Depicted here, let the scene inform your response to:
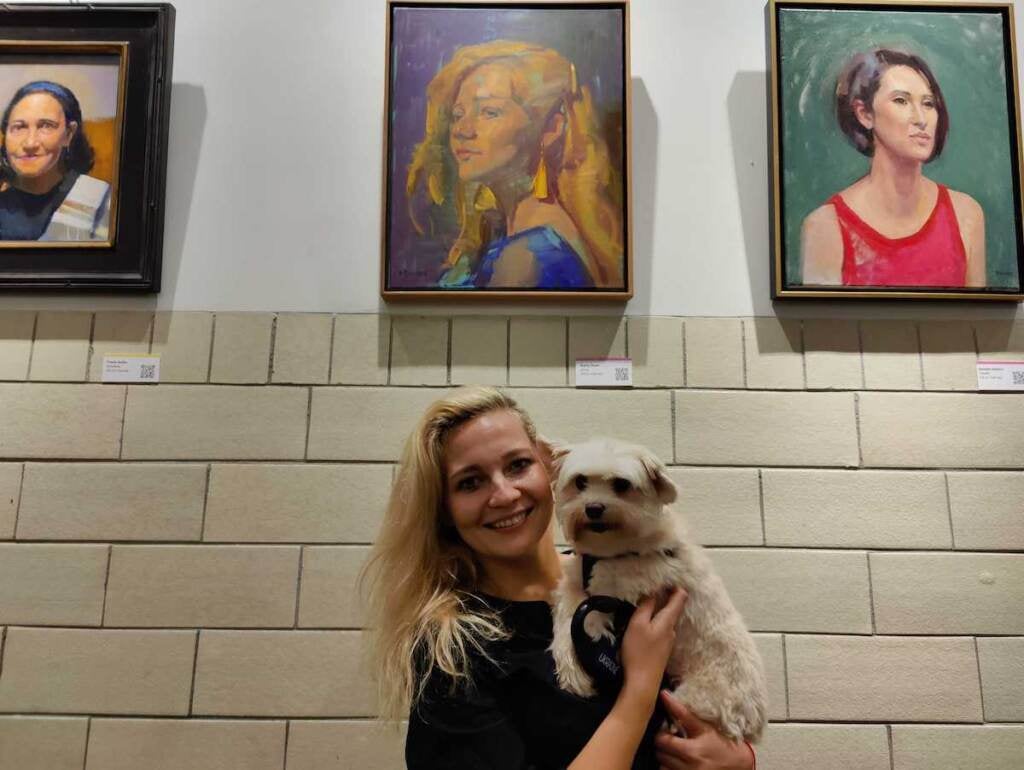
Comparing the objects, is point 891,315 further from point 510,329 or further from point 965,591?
point 510,329

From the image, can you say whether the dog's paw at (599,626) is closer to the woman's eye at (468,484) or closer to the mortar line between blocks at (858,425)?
the woman's eye at (468,484)

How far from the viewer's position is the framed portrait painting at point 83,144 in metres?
1.79

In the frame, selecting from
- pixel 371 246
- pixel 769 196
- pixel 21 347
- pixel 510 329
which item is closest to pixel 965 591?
pixel 769 196

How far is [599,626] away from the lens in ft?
3.66

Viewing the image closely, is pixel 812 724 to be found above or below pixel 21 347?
below

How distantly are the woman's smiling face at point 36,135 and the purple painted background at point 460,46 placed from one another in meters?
0.89

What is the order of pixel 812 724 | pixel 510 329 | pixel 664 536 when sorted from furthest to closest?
1. pixel 510 329
2. pixel 812 724
3. pixel 664 536

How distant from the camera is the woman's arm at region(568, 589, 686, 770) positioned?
0.99 m

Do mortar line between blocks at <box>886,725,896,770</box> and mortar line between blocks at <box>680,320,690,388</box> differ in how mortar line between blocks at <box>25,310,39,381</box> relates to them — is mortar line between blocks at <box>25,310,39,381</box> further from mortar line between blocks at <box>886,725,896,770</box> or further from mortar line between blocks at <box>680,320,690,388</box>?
mortar line between blocks at <box>886,725,896,770</box>

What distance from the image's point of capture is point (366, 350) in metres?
1.77

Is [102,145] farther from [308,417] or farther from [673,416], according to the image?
[673,416]

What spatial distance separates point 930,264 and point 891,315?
6.4 inches

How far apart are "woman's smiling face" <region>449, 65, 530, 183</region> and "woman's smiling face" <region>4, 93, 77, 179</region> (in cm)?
105

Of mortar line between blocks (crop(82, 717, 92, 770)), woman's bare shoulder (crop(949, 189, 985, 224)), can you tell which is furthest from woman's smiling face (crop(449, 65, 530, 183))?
mortar line between blocks (crop(82, 717, 92, 770))
